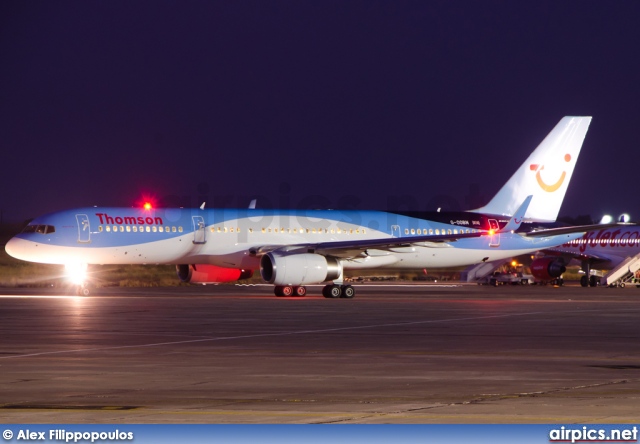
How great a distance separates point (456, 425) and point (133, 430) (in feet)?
10.8

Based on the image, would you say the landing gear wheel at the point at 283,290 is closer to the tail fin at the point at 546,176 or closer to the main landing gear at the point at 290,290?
the main landing gear at the point at 290,290

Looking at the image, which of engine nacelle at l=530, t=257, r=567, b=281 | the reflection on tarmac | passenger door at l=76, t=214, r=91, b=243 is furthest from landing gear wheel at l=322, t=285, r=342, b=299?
engine nacelle at l=530, t=257, r=567, b=281

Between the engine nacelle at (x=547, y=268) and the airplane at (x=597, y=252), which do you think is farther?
the airplane at (x=597, y=252)

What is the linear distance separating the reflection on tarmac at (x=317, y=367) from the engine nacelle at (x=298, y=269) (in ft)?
31.1

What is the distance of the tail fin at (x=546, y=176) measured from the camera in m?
52.0

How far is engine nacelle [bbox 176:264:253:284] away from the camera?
4656cm

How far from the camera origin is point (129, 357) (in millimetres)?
18734

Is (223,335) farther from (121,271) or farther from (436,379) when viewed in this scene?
(121,271)

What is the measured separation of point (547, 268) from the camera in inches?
2721

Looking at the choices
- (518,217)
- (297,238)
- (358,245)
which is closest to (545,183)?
(518,217)

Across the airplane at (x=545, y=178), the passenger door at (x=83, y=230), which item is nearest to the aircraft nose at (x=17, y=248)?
the passenger door at (x=83, y=230)

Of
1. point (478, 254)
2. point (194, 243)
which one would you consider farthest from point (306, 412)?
point (478, 254)

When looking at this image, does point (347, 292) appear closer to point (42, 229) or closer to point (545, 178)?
point (42, 229)

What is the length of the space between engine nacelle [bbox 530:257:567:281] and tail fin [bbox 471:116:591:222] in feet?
55.4
